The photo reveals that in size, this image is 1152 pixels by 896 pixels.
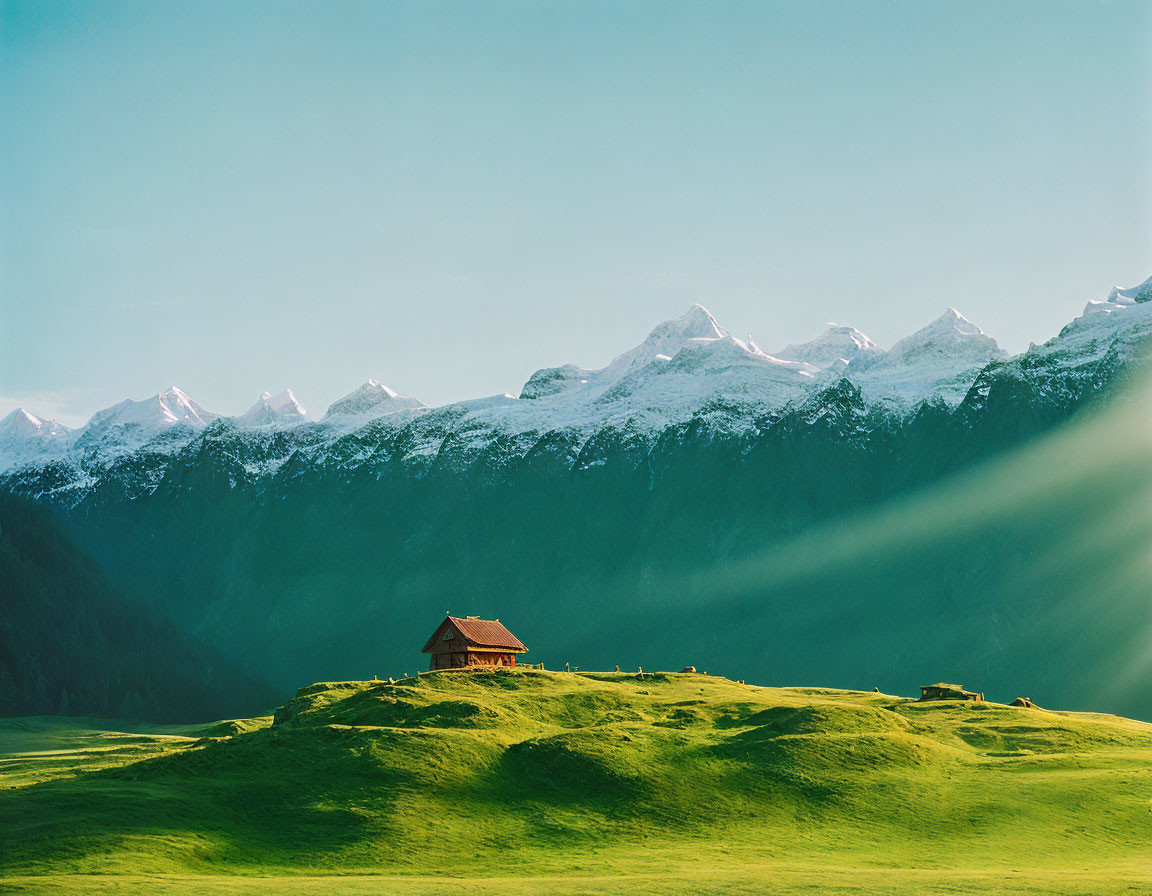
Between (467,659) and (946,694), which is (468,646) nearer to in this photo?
(467,659)

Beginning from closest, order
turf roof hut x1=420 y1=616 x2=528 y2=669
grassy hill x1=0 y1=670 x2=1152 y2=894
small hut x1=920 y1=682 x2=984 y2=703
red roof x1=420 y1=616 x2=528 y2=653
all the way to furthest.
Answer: grassy hill x1=0 y1=670 x2=1152 y2=894, turf roof hut x1=420 y1=616 x2=528 y2=669, red roof x1=420 y1=616 x2=528 y2=653, small hut x1=920 y1=682 x2=984 y2=703

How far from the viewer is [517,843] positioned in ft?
271

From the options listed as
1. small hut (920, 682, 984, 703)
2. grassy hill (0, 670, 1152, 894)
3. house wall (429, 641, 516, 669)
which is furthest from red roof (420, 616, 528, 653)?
small hut (920, 682, 984, 703)

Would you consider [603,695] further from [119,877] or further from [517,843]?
[119,877]

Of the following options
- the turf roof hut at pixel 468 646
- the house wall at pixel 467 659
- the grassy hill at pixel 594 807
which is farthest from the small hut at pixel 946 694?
the house wall at pixel 467 659

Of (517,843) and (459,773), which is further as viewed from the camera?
(459,773)

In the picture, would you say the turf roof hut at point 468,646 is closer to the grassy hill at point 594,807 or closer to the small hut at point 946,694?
the grassy hill at point 594,807

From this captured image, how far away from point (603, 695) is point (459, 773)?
34.6 metres

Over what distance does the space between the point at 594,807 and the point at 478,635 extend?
2241 inches

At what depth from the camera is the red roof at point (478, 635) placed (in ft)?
472

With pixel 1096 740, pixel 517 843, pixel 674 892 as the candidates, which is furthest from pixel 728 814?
pixel 1096 740

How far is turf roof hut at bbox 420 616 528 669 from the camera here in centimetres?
14288

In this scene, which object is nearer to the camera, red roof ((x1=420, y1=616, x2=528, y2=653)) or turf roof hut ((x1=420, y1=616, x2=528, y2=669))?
turf roof hut ((x1=420, y1=616, x2=528, y2=669))

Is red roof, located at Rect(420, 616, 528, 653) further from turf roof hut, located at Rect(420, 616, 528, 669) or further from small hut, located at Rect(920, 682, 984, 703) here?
small hut, located at Rect(920, 682, 984, 703)
